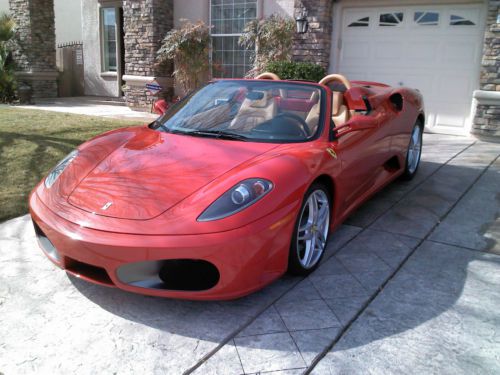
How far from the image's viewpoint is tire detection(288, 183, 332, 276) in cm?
288

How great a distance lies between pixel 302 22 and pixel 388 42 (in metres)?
1.83

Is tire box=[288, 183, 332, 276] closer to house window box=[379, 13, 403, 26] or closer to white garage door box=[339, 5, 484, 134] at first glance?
white garage door box=[339, 5, 484, 134]

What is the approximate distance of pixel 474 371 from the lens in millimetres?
2223

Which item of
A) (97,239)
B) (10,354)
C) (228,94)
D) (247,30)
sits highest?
(247,30)

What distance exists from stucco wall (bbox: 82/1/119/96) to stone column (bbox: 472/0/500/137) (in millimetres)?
10972

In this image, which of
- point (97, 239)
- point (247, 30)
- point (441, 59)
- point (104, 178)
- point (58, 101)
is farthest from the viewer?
point (58, 101)

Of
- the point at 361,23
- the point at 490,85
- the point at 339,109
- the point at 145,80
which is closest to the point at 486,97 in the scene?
the point at 490,85

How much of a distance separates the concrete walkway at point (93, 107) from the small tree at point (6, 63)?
33.4 inches

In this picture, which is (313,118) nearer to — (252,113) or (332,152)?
(332,152)

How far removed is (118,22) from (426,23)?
9586 millimetres

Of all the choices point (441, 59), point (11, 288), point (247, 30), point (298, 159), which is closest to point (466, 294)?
point (298, 159)

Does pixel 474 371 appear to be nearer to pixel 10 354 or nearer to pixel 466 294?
pixel 466 294

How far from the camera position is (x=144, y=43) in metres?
12.4

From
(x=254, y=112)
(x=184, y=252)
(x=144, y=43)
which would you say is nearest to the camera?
(x=184, y=252)
